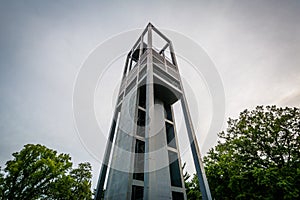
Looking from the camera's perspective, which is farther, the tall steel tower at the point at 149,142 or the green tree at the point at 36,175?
the green tree at the point at 36,175

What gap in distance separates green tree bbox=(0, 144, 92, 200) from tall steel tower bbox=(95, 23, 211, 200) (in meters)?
8.91

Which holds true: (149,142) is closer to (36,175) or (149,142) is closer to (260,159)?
(260,159)

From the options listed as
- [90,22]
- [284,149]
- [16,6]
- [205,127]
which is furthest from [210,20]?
[16,6]

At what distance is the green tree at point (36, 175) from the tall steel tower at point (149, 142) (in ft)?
29.2

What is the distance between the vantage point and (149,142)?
16.7ft

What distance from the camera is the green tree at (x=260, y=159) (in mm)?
8352

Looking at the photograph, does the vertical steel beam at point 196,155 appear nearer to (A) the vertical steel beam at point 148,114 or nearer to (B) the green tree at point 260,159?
(A) the vertical steel beam at point 148,114

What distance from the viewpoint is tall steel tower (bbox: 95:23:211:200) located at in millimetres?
5449

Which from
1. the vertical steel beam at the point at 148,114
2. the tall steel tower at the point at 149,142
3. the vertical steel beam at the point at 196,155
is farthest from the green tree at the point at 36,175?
the vertical steel beam at the point at 196,155

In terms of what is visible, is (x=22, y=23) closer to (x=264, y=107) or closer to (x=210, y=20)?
(x=210, y=20)

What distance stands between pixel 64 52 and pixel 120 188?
9.19 metres

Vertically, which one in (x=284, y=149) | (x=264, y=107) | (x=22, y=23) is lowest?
(x=284, y=149)

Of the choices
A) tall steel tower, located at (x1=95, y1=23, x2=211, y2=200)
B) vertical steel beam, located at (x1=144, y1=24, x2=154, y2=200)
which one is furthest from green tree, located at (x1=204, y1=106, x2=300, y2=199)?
vertical steel beam, located at (x1=144, y1=24, x2=154, y2=200)

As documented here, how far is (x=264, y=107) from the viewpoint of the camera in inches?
461
